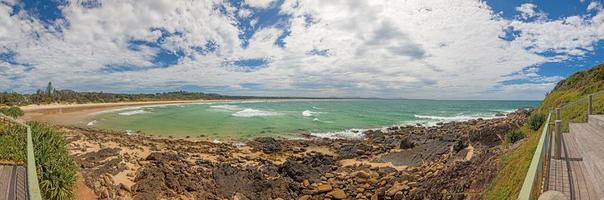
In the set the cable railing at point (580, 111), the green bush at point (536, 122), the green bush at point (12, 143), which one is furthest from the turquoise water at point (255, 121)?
the cable railing at point (580, 111)

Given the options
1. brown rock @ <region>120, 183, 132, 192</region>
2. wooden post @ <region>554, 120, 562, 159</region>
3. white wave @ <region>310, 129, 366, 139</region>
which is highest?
wooden post @ <region>554, 120, 562, 159</region>

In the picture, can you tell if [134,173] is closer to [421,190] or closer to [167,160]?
[167,160]

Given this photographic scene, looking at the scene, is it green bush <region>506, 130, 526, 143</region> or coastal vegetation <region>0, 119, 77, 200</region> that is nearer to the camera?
coastal vegetation <region>0, 119, 77, 200</region>

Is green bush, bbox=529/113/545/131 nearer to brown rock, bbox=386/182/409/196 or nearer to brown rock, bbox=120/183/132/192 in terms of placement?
brown rock, bbox=386/182/409/196

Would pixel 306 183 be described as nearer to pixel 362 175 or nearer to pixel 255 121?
pixel 362 175

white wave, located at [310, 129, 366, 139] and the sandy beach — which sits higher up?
the sandy beach

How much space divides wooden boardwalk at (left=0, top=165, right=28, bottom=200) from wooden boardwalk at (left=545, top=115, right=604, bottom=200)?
381 inches

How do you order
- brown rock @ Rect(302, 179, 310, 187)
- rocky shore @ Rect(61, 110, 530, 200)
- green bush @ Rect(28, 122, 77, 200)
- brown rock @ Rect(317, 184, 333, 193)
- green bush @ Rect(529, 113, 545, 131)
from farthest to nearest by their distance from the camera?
brown rock @ Rect(302, 179, 310, 187) → green bush @ Rect(529, 113, 545, 131) → brown rock @ Rect(317, 184, 333, 193) → rocky shore @ Rect(61, 110, 530, 200) → green bush @ Rect(28, 122, 77, 200)

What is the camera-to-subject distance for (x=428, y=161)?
57.7 feet

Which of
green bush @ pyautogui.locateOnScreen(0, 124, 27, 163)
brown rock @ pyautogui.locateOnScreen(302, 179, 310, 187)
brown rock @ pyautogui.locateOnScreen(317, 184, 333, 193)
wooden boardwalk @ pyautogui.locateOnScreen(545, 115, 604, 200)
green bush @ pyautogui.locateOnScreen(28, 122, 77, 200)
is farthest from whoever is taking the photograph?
brown rock @ pyautogui.locateOnScreen(302, 179, 310, 187)

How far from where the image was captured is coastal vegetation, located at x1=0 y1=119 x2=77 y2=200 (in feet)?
29.7

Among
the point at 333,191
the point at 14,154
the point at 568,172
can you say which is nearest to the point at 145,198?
the point at 14,154

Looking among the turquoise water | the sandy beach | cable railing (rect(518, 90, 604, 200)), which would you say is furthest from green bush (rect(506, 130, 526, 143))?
the sandy beach

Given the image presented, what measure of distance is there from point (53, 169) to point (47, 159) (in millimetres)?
525
